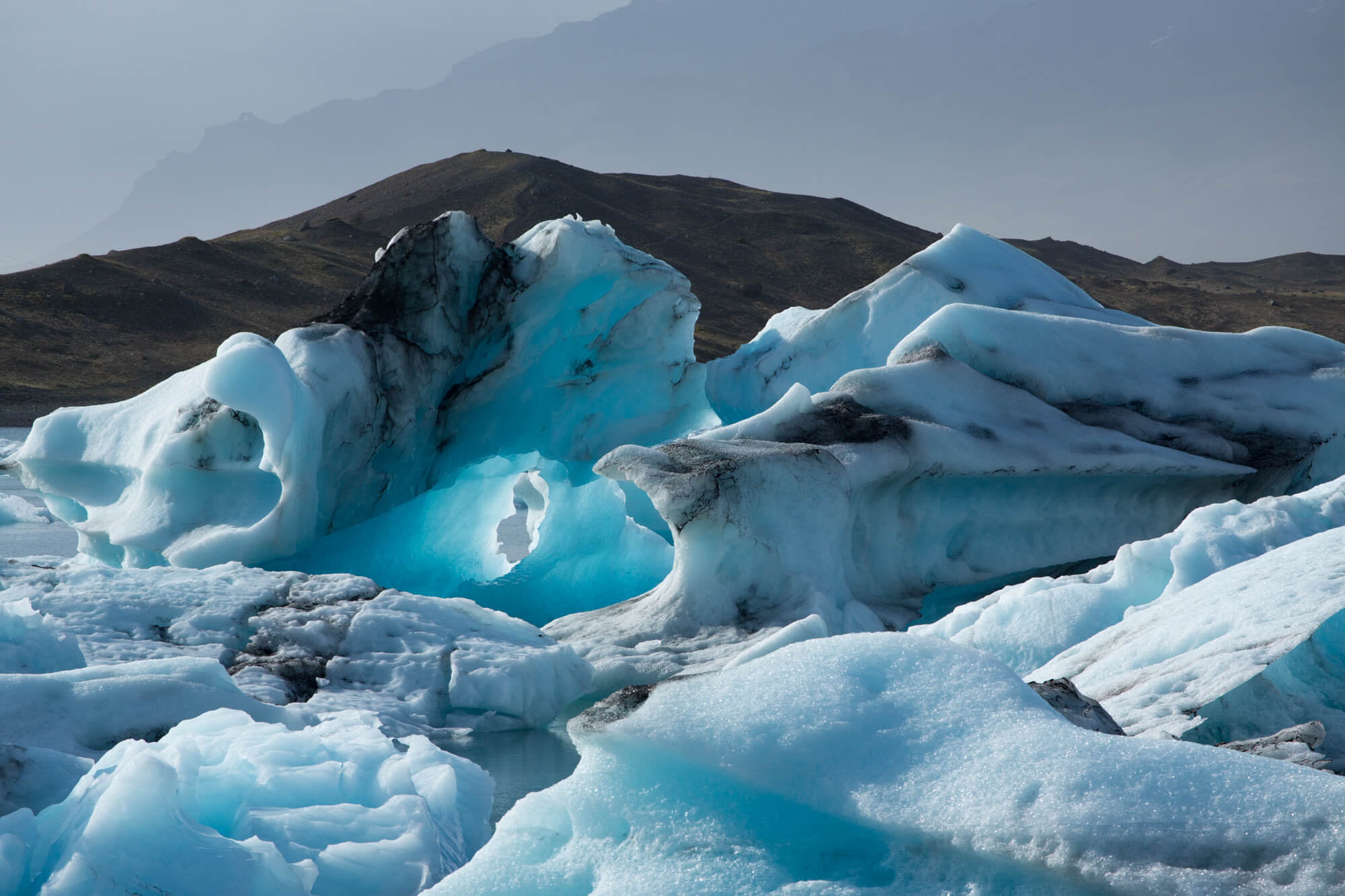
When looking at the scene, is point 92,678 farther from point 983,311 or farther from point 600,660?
point 983,311

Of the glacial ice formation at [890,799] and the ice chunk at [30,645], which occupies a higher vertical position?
the glacial ice formation at [890,799]

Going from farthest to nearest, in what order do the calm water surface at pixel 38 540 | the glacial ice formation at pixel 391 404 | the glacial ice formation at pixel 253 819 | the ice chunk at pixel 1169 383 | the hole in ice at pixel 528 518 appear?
the hole in ice at pixel 528 518 → the calm water surface at pixel 38 540 → the ice chunk at pixel 1169 383 → the glacial ice formation at pixel 391 404 → the glacial ice formation at pixel 253 819

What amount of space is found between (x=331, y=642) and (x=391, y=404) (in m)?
2.76

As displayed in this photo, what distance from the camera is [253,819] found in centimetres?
264

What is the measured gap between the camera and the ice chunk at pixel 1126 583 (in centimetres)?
432

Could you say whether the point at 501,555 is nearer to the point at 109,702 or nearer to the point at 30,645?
the point at 30,645

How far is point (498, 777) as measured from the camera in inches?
155

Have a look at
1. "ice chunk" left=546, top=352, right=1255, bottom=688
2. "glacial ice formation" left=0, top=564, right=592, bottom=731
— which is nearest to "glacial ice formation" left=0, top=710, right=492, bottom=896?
"glacial ice formation" left=0, top=564, right=592, bottom=731

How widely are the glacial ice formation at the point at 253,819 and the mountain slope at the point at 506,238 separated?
18259 mm

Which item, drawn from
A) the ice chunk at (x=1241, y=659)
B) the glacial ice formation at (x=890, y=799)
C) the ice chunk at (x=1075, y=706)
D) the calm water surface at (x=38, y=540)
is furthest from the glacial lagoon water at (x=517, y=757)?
the calm water surface at (x=38, y=540)

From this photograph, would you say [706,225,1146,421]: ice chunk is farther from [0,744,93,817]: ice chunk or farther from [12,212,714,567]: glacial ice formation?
[0,744,93,817]: ice chunk

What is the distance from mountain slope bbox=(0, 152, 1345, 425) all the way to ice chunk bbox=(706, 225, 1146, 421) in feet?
47.0

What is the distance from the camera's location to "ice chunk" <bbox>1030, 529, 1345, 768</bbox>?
275cm

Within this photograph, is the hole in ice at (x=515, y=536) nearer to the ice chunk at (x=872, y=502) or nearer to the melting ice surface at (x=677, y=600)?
the melting ice surface at (x=677, y=600)
